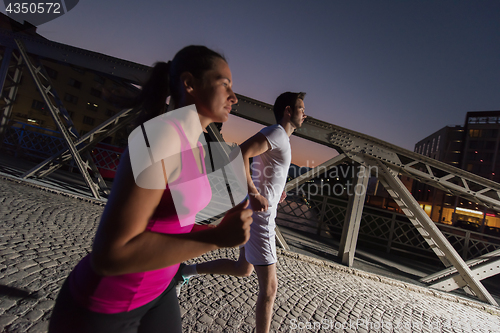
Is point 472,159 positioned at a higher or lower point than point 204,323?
higher

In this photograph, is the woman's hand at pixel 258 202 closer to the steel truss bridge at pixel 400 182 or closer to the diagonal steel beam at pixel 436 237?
the steel truss bridge at pixel 400 182

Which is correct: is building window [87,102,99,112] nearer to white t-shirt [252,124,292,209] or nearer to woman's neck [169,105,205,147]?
white t-shirt [252,124,292,209]

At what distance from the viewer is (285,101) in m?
2.86

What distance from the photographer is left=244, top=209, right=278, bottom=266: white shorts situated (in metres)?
2.21

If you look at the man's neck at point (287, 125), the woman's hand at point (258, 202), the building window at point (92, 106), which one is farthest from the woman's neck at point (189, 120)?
the building window at point (92, 106)

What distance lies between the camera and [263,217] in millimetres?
2299

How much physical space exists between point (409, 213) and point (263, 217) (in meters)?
4.87

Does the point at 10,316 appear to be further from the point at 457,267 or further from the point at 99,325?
the point at 457,267

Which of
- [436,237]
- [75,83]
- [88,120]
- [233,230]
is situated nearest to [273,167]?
[233,230]

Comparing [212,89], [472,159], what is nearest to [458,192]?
[212,89]

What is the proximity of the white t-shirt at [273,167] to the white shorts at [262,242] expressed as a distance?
0.14 meters

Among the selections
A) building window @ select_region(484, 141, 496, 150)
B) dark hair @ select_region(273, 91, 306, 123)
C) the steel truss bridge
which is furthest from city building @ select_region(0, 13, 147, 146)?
building window @ select_region(484, 141, 496, 150)

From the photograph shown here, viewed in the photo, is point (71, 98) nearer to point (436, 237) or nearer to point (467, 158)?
point (436, 237)

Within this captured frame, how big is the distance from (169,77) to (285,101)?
72.9 inches
